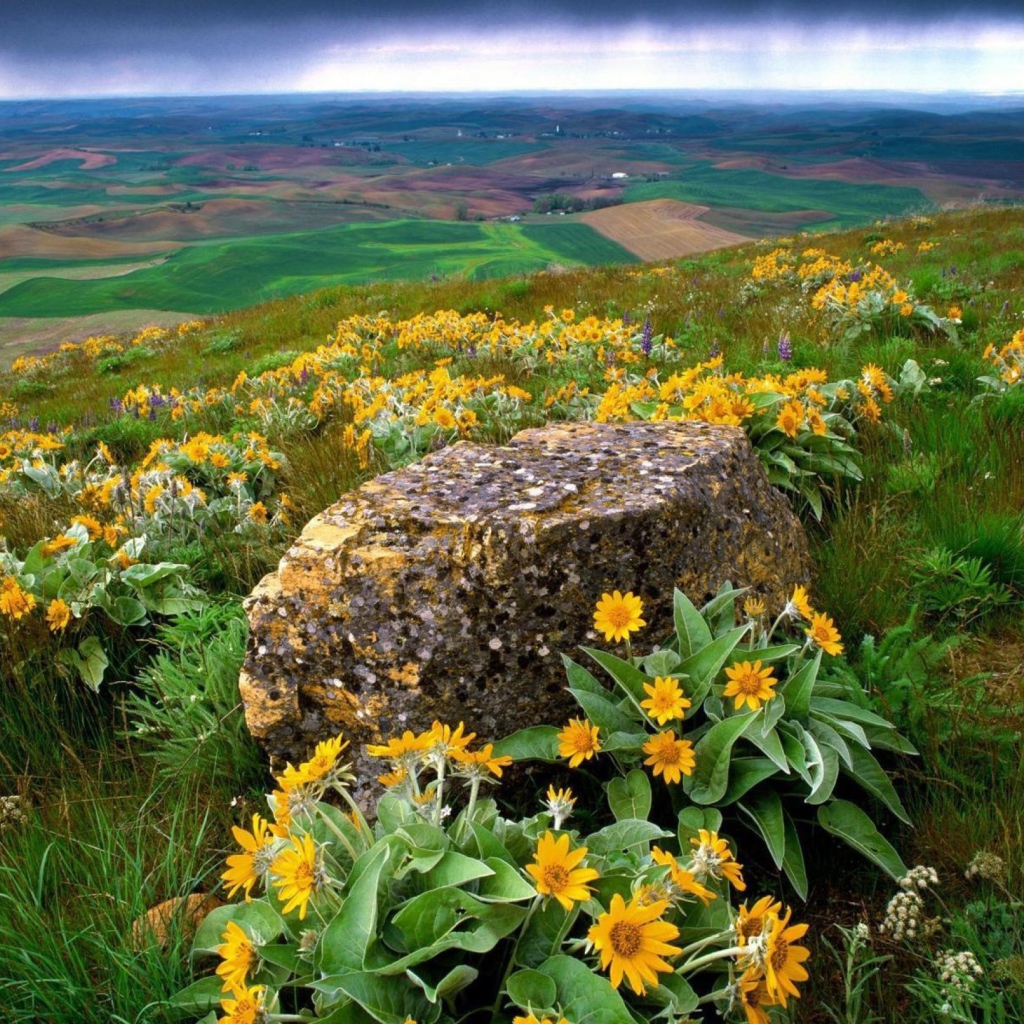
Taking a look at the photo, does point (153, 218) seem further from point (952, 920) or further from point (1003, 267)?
point (952, 920)

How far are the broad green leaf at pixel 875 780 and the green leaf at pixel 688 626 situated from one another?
1.69 ft

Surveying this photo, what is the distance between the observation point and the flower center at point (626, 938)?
1.37 meters

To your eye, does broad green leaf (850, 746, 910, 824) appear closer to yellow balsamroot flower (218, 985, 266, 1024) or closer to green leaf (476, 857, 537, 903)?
green leaf (476, 857, 537, 903)

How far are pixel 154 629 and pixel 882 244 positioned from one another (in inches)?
654

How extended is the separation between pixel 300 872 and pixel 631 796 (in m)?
0.91

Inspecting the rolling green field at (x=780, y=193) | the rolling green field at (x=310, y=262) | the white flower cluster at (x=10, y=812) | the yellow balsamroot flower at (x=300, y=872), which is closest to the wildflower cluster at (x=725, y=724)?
the yellow balsamroot flower at (x=300, y=872)

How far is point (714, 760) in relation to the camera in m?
2.04

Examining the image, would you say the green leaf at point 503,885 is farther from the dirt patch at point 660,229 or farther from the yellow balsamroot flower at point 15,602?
the dirt patch at point 660,229

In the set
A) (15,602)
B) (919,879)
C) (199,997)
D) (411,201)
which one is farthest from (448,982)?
(411,201)

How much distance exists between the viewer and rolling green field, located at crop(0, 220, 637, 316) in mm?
48625

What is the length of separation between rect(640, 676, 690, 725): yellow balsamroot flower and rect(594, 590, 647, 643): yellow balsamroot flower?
0.50 feet

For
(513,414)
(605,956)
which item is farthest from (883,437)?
(605,956)

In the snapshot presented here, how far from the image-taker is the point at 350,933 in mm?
1568

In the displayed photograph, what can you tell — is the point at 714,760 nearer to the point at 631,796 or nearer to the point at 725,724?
the point at 725,724
